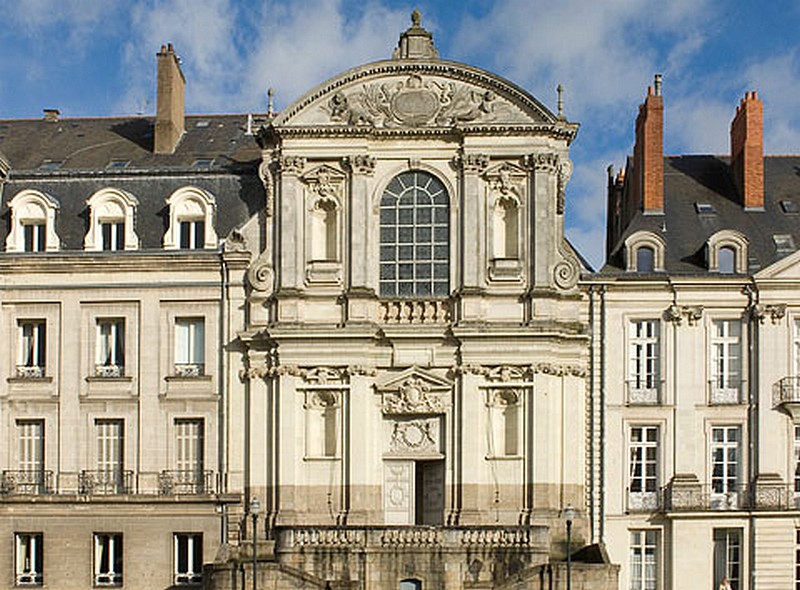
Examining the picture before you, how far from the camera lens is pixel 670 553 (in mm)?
34406

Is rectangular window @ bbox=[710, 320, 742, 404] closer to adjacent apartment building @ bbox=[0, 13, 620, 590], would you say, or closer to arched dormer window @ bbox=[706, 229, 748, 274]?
arched dormer window @ bbox=[706, 229, 748, 274]

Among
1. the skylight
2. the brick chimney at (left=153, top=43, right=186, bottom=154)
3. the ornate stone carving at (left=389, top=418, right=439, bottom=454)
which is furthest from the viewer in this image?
the brick chimney at (left=153, top=43, right=186, bottom=154)

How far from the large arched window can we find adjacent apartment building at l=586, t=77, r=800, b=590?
3956 mm

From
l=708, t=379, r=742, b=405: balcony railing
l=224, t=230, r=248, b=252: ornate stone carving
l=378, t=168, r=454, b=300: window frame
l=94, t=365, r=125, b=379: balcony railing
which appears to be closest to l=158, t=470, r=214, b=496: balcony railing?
l=94, t=365, r=125, b=379: balcony railing

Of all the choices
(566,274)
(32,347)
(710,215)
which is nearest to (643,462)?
(566,274)

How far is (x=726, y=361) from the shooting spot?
3544 cm

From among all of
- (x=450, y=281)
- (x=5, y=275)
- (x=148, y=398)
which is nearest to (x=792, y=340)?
(x=450, y=281)

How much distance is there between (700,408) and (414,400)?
7333 millimetres

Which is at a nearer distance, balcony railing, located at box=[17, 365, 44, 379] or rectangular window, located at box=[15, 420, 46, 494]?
rectangular window, located at box=[15, 420, 46, 494]

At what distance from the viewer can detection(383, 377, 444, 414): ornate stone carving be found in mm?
34938

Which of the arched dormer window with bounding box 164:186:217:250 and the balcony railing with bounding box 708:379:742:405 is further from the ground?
the arched dormer window with bounding box 164:186:217:250

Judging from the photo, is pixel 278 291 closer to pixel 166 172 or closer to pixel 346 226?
pixel 346 226

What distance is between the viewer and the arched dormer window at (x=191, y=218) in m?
36.2

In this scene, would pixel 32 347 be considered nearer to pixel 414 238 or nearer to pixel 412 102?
pixel 414 238
